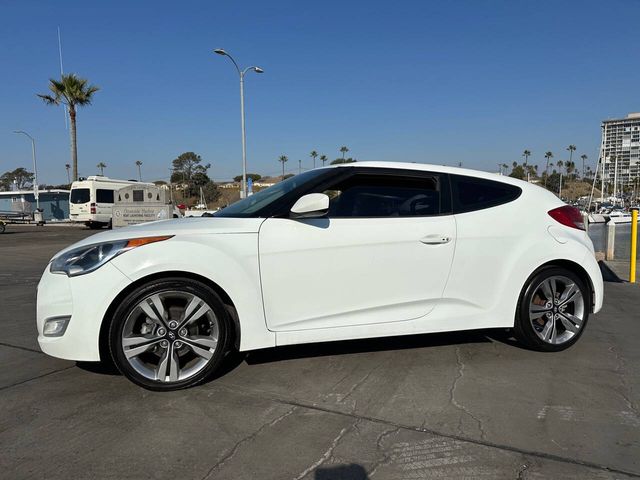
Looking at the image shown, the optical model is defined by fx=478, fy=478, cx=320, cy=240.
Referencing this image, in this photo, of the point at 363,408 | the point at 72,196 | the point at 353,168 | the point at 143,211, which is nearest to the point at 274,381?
the point at 363,408

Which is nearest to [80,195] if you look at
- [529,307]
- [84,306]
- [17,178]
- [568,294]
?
[84,306]

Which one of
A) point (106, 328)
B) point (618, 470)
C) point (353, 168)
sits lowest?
point (618, 470)

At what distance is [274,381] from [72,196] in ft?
91.4

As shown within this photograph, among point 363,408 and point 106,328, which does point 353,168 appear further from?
point 106,328

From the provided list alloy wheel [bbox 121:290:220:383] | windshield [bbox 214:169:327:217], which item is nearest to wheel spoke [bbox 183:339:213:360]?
alloy wheel [bbox 121:290:220:383]

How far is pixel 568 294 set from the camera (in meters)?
4.13

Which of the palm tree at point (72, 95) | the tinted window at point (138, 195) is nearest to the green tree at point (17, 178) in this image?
the palm tree at point (72, 95)

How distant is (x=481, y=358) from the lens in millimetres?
4051

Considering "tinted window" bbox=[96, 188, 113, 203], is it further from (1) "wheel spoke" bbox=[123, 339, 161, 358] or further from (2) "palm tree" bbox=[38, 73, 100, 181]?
(1) "wheel spoke" bbox=[123, 339, 161, 358]

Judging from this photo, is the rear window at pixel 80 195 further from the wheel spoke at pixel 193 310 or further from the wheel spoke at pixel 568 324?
the wheel spoke at pixel 568 324

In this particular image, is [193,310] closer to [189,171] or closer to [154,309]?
[154,309]

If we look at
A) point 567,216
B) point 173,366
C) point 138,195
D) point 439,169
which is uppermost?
point 138,195

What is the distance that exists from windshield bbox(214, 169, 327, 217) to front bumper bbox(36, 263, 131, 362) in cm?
99

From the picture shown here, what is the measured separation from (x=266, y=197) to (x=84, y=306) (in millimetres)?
1544
